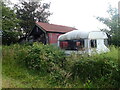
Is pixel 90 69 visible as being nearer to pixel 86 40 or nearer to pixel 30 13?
pixel 86 40

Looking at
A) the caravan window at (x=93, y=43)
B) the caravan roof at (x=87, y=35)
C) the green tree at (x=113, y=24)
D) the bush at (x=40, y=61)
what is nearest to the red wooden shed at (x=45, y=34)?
the caravan roof at (x=87, y=35)

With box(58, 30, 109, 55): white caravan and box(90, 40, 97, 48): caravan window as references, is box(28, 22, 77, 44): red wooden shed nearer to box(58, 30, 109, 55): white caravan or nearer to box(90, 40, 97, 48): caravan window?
box(58, 30, 109, 55): white caravan

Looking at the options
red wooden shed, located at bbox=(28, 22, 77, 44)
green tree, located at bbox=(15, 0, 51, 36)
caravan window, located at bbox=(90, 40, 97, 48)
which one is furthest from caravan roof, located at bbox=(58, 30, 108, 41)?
green tree, located at bbox=(15, 0, 51, 36)

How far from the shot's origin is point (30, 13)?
50.6 ft

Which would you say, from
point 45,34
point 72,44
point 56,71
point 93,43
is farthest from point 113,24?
point 56,71

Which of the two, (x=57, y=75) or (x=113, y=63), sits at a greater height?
(x=113, y=63)

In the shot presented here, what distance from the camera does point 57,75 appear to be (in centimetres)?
391

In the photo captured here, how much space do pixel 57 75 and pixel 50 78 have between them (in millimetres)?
247

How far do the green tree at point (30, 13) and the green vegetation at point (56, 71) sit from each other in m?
10.4

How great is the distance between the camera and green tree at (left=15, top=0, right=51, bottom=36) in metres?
15.0

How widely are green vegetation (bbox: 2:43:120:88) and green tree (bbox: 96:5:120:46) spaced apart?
184 inches

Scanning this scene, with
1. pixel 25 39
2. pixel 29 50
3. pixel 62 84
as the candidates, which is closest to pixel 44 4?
pixel 25 39

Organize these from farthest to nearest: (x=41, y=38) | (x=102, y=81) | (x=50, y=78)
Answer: (x=41, y=38) → (x=50, y=78) → (x=102, y=81)

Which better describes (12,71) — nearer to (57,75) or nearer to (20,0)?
(57,75)
